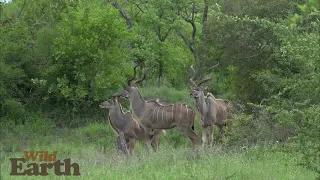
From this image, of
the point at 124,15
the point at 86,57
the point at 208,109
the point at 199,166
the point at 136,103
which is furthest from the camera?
the point at 124,15

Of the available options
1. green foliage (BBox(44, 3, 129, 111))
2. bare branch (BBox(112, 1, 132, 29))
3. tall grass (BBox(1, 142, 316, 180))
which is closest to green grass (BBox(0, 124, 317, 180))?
tall grass (BBox(1, 142, 316, 180))

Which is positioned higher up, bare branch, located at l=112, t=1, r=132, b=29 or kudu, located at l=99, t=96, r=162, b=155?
bare branch, located at l=112, t=1, r=132, b=29

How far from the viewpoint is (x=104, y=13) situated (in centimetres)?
1786

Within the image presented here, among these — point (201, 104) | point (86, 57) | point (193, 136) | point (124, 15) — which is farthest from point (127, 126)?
point (124, 15)

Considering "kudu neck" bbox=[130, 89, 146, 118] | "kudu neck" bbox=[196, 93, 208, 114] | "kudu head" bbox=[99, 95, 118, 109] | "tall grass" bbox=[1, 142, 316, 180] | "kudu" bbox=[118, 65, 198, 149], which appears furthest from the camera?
"kudu neck" bbox=[196, 93, 208, 114]

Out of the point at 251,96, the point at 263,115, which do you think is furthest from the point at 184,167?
the point at 251,96

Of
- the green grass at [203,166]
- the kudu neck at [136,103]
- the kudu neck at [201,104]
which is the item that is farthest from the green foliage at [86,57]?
the green grass at [203,166]

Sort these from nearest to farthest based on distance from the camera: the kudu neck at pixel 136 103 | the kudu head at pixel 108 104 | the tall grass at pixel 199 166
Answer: the tall grass at pixel 199 166 → the kudu head at pixel 108 104 → the kudu neck at pixel 136 103

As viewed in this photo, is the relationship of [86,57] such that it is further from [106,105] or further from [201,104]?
[201,104]

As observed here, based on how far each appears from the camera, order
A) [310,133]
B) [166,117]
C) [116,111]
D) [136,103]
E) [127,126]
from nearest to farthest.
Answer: [310,133], [127,126], [166,117], [116,111], [136,103]

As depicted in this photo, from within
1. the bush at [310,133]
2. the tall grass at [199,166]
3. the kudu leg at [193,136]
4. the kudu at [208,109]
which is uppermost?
the bush at [310,133]

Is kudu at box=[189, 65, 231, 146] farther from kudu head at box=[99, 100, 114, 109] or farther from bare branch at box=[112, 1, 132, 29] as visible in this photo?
bare branch at box=[112, 1, 132, 29]

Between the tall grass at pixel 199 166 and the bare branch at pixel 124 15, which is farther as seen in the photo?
the bare branch at pixel 124 15

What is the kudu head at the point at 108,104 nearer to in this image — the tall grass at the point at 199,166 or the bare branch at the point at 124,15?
the tall grass at the point at 199,166
